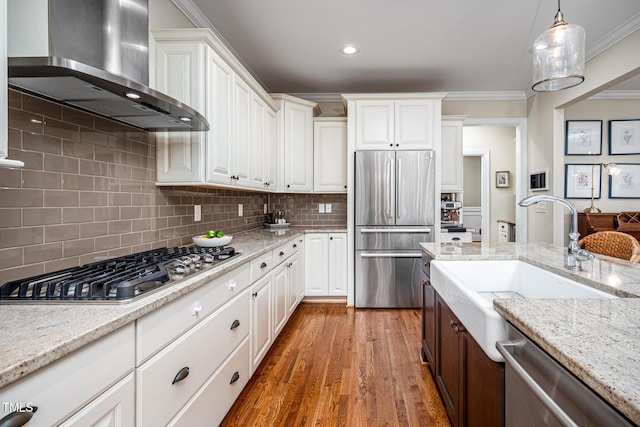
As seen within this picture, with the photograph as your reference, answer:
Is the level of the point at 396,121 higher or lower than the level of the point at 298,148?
higher

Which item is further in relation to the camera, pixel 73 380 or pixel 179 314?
pixel 179 314

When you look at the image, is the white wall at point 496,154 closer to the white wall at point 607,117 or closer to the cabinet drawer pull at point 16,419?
the white wall at point 607,117

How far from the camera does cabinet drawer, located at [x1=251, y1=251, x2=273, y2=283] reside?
206 centimetres

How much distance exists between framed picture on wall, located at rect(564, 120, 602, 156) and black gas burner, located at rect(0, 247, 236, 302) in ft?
16.1

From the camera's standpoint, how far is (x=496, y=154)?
6.36m

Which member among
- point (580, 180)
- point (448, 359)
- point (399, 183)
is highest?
point (580, 180)

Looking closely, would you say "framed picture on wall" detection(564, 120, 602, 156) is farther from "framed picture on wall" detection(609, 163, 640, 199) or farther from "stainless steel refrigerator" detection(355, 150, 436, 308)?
"stainless steel refrigerator" detection(355, 150, 436, 308)

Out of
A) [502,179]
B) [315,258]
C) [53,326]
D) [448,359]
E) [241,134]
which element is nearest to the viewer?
[53,326]

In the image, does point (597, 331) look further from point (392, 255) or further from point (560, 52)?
point (392, 255)

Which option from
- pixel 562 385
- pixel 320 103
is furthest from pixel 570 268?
pixel 320 103

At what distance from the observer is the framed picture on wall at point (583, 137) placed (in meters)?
4.28

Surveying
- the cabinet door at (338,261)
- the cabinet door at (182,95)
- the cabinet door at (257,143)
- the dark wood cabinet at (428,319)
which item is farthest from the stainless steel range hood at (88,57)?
the cabinet door at (338,261)

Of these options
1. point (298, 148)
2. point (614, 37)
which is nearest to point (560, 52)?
point (614, 37)

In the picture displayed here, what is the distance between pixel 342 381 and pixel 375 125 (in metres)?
2.66
